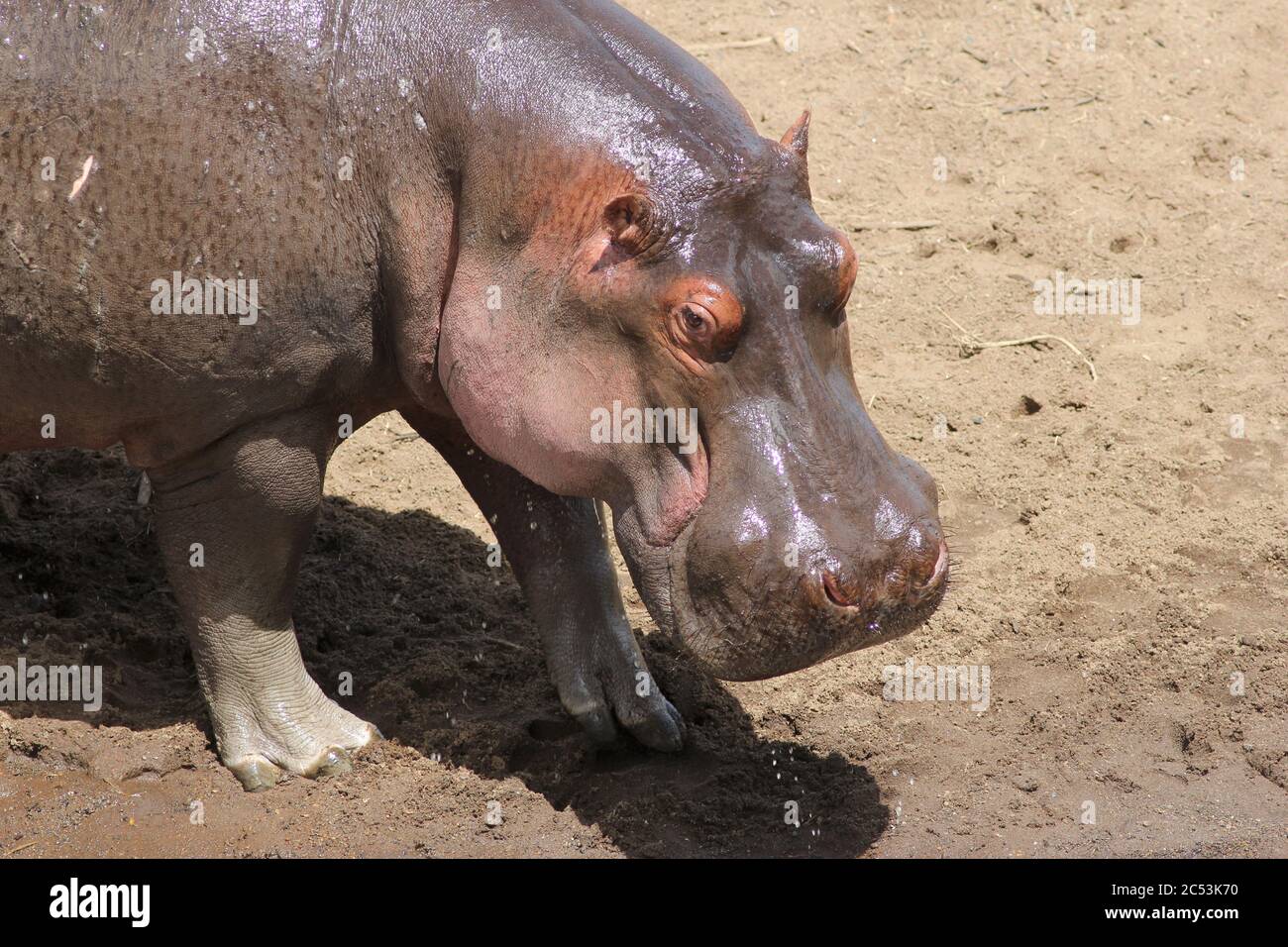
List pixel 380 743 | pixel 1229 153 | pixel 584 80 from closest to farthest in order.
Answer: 1. pixel 584 80
2. pixel 380 743
3. pixel 1229 153

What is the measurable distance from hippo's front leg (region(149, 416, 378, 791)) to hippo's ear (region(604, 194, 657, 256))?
117 cm

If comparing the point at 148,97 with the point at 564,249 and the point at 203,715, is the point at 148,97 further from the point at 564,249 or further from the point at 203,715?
the point at 203,715

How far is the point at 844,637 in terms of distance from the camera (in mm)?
3963

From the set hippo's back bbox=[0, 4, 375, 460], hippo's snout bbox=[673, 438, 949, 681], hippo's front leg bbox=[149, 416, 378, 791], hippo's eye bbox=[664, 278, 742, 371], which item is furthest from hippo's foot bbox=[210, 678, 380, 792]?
hippo's eye bbox=[664, 278, 742, 371]

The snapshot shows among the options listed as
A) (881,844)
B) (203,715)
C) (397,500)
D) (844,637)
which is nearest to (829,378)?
(844,637)

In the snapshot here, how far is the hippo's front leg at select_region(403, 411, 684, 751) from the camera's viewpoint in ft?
17.2

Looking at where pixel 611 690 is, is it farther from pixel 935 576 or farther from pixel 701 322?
pixel 701 322

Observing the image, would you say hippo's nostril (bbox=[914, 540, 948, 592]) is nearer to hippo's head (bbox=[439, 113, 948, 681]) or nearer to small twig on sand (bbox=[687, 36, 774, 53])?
hippo's head (bbox=[439, 113, 948, 681])

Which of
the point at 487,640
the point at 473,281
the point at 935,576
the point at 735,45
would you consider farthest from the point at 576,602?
the point at 735,45

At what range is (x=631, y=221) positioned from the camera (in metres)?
3.99

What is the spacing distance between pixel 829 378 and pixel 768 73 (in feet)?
16.3

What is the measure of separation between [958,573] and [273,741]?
2504 mm

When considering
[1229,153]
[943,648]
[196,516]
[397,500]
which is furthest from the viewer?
[1229,153]

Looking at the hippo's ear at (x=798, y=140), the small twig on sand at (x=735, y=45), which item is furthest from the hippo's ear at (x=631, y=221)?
the small twig on sand at (x=735, y=45)
